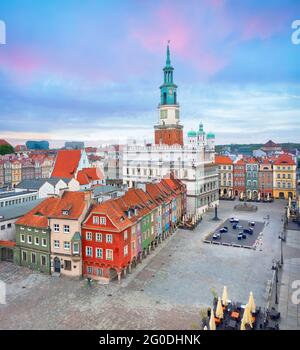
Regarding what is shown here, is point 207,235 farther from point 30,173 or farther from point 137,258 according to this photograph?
point 30,173

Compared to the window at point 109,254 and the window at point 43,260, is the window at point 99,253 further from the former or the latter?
the window at point 43,260

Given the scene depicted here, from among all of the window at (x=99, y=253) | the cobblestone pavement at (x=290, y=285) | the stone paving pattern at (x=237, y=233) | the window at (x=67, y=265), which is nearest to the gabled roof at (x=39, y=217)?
the window at (x=67, y=265)

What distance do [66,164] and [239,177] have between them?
160 ft

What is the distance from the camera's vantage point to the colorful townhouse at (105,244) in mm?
34375

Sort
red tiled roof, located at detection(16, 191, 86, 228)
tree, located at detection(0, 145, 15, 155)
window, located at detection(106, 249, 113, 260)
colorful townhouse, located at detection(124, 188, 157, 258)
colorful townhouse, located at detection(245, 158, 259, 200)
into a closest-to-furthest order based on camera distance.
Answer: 1. window, located at detection(106, 249, 113, 260)
2. red tiled roof, located at detection(16, 191, 86, 228)
3. colorful townhouse, located at detection(124, 188, 157, 258)
4. colorful townhouse, located at detection(245, 158, 259, 200)
5. tree, located at detection(0, 145, 15, 155)

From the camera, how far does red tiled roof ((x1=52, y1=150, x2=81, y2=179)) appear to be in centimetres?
7944

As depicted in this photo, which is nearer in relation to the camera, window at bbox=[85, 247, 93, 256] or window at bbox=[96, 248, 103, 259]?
window at bbox=[96, 248, 103, 259]

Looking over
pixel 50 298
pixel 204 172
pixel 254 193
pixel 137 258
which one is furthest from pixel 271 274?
pixel 254 193

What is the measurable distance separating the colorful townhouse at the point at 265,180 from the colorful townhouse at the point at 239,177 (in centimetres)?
442

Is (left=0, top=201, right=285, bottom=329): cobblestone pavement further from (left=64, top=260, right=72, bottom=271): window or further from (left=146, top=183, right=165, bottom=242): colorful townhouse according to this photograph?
(left=146, top=183, right=165, bottom=242): colorful townhouse

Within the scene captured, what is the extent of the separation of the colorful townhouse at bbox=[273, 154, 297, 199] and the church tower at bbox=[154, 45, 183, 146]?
97.4 ft

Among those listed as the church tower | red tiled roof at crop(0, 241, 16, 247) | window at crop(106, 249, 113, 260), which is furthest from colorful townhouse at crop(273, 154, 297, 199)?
red tiled roof at crop(0, 241, 16, 247)

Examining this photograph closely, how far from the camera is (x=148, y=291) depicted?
1255 inches

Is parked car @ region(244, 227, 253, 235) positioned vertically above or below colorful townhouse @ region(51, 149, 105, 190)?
below
